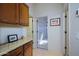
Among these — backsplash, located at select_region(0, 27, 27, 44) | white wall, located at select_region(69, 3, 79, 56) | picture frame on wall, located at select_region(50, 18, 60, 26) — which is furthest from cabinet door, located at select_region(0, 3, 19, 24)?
picture frame on wall, located at select_region(50, 18, 60, 26)

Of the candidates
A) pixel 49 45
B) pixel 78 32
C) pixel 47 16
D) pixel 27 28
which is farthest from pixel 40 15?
pixel 78 32

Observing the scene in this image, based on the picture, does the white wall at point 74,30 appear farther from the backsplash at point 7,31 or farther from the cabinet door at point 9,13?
the backsplash at point 7,31

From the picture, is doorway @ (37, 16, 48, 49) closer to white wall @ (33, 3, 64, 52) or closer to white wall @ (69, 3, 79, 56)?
white wall @ (33, 3, 64, 52)

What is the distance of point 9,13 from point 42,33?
1503 millimetres

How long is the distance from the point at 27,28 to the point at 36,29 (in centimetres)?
27

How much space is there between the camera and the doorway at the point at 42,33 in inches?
129

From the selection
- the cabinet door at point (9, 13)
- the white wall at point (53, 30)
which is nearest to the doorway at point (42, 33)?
the white wall at point (53, 30)

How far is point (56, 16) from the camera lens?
3.59 metres

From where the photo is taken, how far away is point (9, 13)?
2.06m

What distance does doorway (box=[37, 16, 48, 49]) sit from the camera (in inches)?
129

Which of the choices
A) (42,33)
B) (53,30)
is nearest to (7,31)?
(42,33)

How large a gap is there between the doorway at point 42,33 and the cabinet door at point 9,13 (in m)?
1.05

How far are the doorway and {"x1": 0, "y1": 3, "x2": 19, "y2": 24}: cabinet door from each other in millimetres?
1046

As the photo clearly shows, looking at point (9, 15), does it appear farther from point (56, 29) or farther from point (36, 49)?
point (56, 29)
